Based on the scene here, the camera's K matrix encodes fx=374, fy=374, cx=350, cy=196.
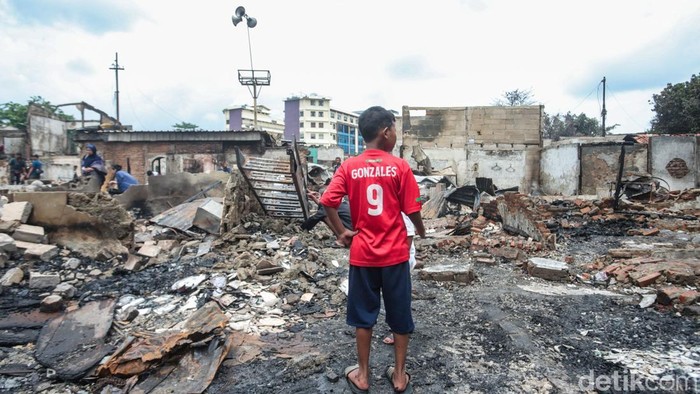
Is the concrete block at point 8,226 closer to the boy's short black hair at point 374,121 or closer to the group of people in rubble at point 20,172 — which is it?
the boy's short black hair at point 374,121

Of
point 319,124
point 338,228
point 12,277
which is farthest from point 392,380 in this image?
point 319,124

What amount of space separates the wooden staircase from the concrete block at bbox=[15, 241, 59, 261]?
8.62 feet

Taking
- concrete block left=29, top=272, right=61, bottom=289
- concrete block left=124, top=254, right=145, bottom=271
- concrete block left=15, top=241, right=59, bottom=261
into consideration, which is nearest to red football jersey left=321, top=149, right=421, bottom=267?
concrete block left=29, top=272, right=61, bottom=289

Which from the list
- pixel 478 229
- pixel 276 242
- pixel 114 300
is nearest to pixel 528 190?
pixel 478 229

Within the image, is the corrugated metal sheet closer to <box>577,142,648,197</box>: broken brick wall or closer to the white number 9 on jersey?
the white number 9 on jersey

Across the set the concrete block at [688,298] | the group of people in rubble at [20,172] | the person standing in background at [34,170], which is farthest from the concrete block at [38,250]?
the group of people in rubble at [20,172]

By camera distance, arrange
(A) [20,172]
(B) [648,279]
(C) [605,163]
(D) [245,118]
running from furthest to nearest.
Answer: (D) [245,118] < (A) [20,172] < (C) [605,163] < (B) [648,279]

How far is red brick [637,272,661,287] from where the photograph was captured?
3.93m

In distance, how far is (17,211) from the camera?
4.63 m

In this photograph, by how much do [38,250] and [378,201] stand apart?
4513 mm

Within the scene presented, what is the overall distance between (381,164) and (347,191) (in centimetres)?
25

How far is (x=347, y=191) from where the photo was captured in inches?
86.2

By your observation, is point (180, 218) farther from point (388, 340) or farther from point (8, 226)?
point (388, 340)

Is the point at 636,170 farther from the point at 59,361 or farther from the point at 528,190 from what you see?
the point at 59,361
